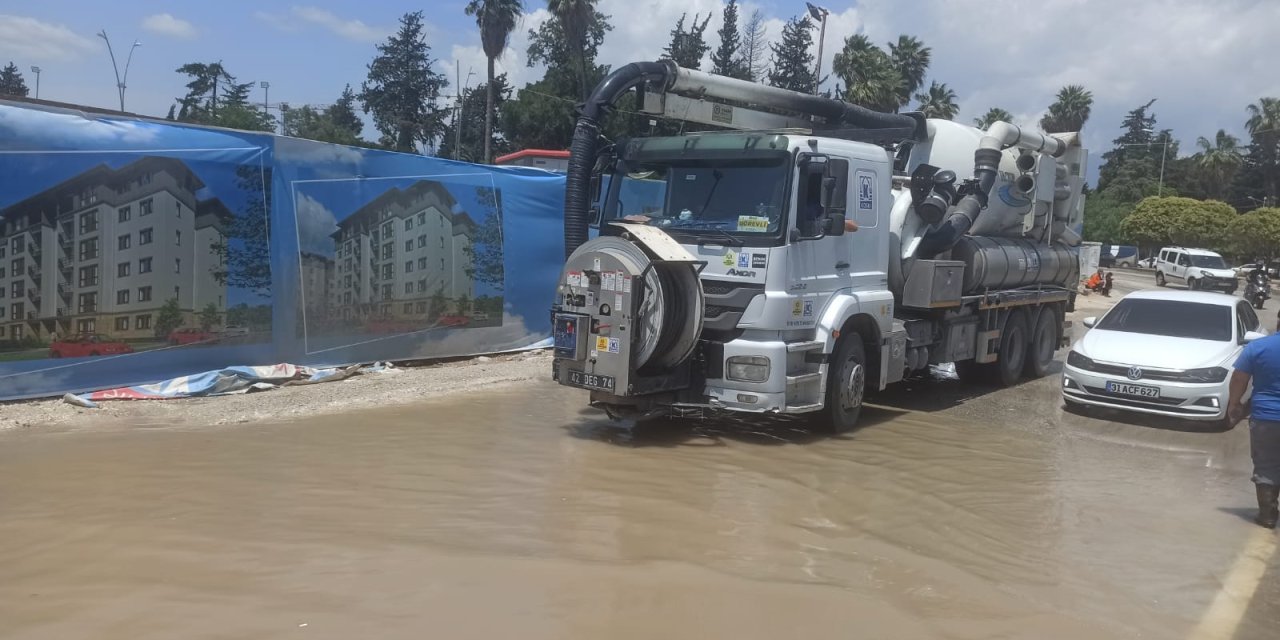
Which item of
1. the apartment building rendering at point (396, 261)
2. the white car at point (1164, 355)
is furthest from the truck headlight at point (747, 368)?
the apartment building rendering at point (396, 261)

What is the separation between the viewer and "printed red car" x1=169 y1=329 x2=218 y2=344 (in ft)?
32.3

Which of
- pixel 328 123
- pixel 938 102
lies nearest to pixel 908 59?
pixel 938 102

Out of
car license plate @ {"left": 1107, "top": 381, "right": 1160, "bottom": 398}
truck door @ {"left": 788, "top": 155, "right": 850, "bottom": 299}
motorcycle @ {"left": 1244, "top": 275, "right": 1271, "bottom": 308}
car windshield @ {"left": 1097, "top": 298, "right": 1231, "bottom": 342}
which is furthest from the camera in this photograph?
motorcycle @ {"left": 1244, "top": 275, "right": 1271, "bottom": 308}

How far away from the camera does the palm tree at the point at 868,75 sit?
43625 mm

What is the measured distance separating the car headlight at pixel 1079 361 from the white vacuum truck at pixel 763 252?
3.90ft

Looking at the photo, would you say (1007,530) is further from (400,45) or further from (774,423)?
(400,45)

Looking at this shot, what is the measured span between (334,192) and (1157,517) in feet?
29.5

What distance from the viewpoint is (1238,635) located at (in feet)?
15.9

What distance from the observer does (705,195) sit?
28.7 feet

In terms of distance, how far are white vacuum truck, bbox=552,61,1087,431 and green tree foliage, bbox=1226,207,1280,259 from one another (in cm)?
5175

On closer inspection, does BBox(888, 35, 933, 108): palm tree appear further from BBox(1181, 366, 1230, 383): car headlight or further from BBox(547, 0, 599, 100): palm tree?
BBox(1181, 366, 1230, 383): car headlight

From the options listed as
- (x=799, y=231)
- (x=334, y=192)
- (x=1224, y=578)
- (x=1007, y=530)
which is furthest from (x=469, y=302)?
(x=1224, y=578)

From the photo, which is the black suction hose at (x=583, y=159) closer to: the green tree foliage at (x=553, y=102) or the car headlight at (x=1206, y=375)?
the car headlight at (x=1206, y=375)

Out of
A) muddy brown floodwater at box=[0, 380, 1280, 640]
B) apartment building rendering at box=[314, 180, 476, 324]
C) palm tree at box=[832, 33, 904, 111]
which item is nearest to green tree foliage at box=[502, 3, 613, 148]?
palm tree at box=[832, 33, 904, 111]
